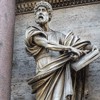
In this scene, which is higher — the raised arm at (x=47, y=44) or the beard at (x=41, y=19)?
the beard at (x=41, y=19)

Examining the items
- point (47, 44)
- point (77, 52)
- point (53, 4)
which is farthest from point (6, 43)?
point (53, 4)

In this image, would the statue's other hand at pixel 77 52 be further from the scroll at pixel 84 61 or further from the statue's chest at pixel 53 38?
the statue's chest at pixel 53 38

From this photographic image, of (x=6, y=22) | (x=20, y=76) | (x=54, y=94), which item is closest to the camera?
(x=54, y=94)

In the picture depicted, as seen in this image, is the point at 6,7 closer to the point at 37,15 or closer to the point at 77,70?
the point at 37,15

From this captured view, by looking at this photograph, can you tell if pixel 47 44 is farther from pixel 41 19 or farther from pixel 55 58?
pixel 41 19

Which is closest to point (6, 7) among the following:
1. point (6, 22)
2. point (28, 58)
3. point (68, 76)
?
point (6, 22)

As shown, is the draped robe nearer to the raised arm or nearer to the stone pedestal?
the raised arm

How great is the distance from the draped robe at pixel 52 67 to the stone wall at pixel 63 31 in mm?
487

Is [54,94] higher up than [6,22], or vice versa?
[6,22]

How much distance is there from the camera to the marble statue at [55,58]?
16.2 ft

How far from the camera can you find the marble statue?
4.93 m

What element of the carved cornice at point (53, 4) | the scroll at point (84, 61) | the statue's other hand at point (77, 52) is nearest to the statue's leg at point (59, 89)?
the scroll at point (84, 61)

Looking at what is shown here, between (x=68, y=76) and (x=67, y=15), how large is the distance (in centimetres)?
129

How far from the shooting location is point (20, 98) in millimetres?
5543
